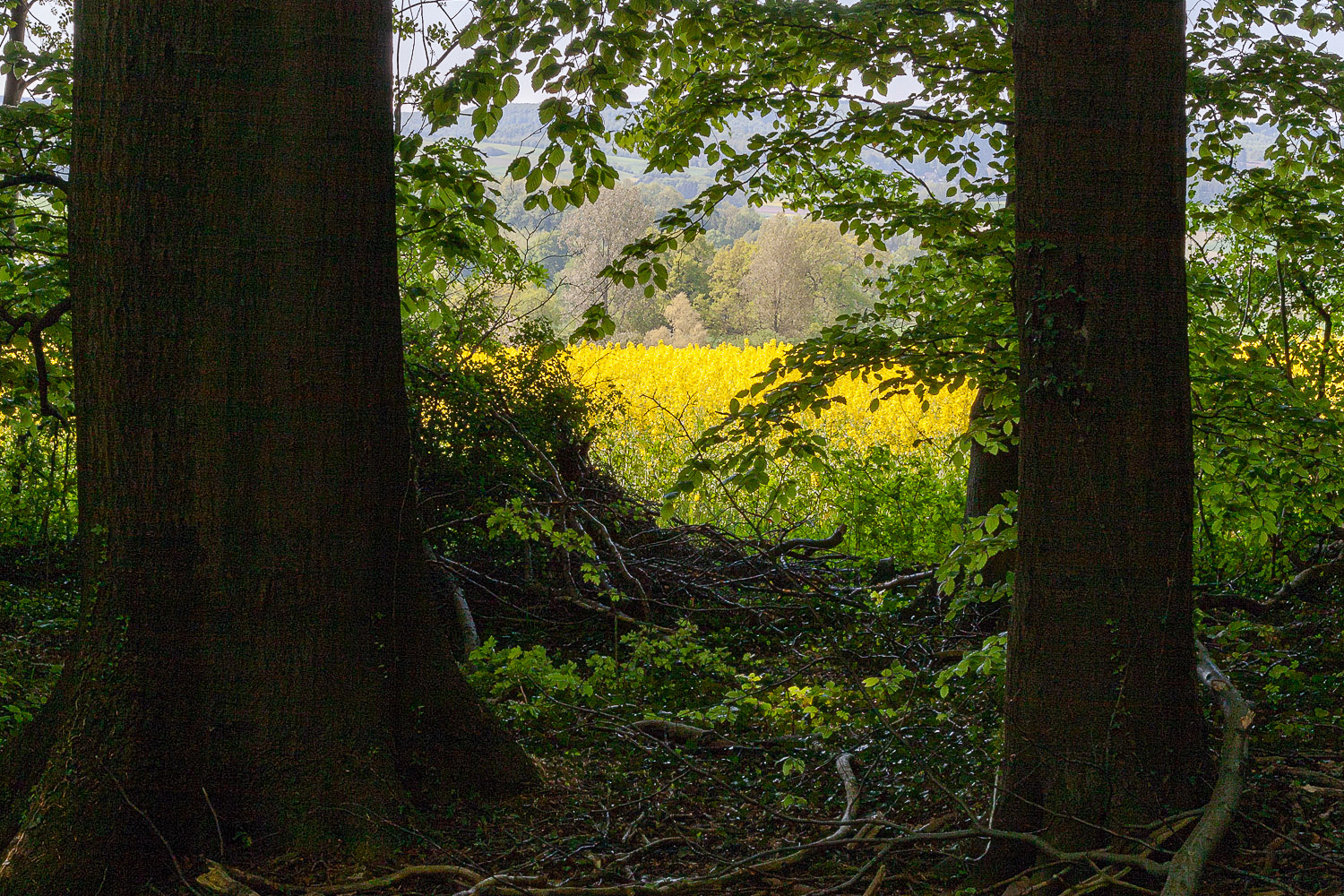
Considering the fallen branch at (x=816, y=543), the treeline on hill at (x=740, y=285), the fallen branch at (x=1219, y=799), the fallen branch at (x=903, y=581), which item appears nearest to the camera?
the fallen branch at (x=1219, y=799)

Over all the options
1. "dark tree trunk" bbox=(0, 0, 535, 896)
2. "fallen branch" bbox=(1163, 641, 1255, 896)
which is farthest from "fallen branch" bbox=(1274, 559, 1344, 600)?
"dark tree trunk" bbox=(0, 0, 535, 896)

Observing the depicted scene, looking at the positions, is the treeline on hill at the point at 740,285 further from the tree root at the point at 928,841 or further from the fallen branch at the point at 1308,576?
the tree root at the point at 928,841

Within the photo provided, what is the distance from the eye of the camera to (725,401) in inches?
476

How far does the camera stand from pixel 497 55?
3.55m

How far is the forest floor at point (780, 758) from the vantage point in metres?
2.64

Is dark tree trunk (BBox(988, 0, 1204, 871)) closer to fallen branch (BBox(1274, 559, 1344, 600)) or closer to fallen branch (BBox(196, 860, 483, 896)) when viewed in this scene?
fallen branch (BBox(196, 860, 483, 896))

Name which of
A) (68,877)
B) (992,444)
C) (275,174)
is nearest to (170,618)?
(68,877)

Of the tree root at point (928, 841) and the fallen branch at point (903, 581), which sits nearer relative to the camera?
the tree root at point (928, 841)

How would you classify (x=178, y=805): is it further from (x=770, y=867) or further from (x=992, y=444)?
(x=992, y=444)

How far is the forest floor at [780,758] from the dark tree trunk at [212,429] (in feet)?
1.05

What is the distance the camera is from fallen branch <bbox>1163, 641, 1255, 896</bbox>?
1.98 metres

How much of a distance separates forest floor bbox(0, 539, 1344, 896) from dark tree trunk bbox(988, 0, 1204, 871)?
30 centimetres

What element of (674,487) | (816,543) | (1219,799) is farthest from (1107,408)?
(816,543)

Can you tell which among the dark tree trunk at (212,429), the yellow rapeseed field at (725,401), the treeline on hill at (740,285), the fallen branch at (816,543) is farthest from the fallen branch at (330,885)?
the treeline on hill at (740,285)
